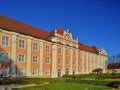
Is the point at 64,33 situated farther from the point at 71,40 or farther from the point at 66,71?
the point at 66,71

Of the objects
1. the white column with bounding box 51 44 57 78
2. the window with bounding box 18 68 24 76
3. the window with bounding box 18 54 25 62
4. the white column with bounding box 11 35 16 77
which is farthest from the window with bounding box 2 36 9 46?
the white column with bounding box 51 44 57 78

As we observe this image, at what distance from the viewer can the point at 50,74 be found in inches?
1706

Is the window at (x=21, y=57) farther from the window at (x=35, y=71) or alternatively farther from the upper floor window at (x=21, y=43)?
the window at (x=35, y=71)

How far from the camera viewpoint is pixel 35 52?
38469 millimetres

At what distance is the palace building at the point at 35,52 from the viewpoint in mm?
31797

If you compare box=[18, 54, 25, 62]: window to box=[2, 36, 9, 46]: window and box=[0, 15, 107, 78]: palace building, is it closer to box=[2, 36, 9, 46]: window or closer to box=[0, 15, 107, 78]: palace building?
box=[0, 15, 107, 78]: palace building

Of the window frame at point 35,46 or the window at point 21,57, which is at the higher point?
the window frame at point 35,46

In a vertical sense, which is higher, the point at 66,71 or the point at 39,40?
the point at 39,40

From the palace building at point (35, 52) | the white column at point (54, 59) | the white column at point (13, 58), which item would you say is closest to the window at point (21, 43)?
the palace building at point (35, 52)

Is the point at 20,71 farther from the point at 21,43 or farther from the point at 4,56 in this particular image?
the point at 21,43

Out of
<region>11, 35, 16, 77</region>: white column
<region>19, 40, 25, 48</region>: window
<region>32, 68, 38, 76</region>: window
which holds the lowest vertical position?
<region>32, 68, 38, 76</region>: window

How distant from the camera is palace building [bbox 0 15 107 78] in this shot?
104 feet

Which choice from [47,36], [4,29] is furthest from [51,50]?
[4,29]

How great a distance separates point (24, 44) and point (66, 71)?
17318 mm
